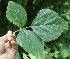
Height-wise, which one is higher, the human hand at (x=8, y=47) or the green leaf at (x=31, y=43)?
the human hand at (x=8, y=47)

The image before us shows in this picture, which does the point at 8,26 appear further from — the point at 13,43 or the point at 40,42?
the point at 40,42

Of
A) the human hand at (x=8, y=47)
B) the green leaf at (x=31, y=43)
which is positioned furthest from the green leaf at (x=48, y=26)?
the human hand at (x=8, y=47)

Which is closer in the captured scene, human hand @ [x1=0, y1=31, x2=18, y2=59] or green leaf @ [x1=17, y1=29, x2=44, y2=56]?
green leaf @ [x1=17, y1=29, x2=44, y2=56]

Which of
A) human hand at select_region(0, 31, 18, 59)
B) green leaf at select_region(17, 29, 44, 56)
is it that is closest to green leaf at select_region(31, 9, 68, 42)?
green leaf at select_region(17, 29, 44, 56)

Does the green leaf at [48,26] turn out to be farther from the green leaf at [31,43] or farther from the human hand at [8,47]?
the human hand at [8,47]

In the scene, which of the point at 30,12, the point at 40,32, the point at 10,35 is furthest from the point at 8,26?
the point at 40,32

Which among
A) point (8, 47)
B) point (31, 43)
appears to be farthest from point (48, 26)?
point (8, 47)

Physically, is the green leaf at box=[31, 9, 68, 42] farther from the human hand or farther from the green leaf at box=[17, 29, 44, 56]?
the human hand
